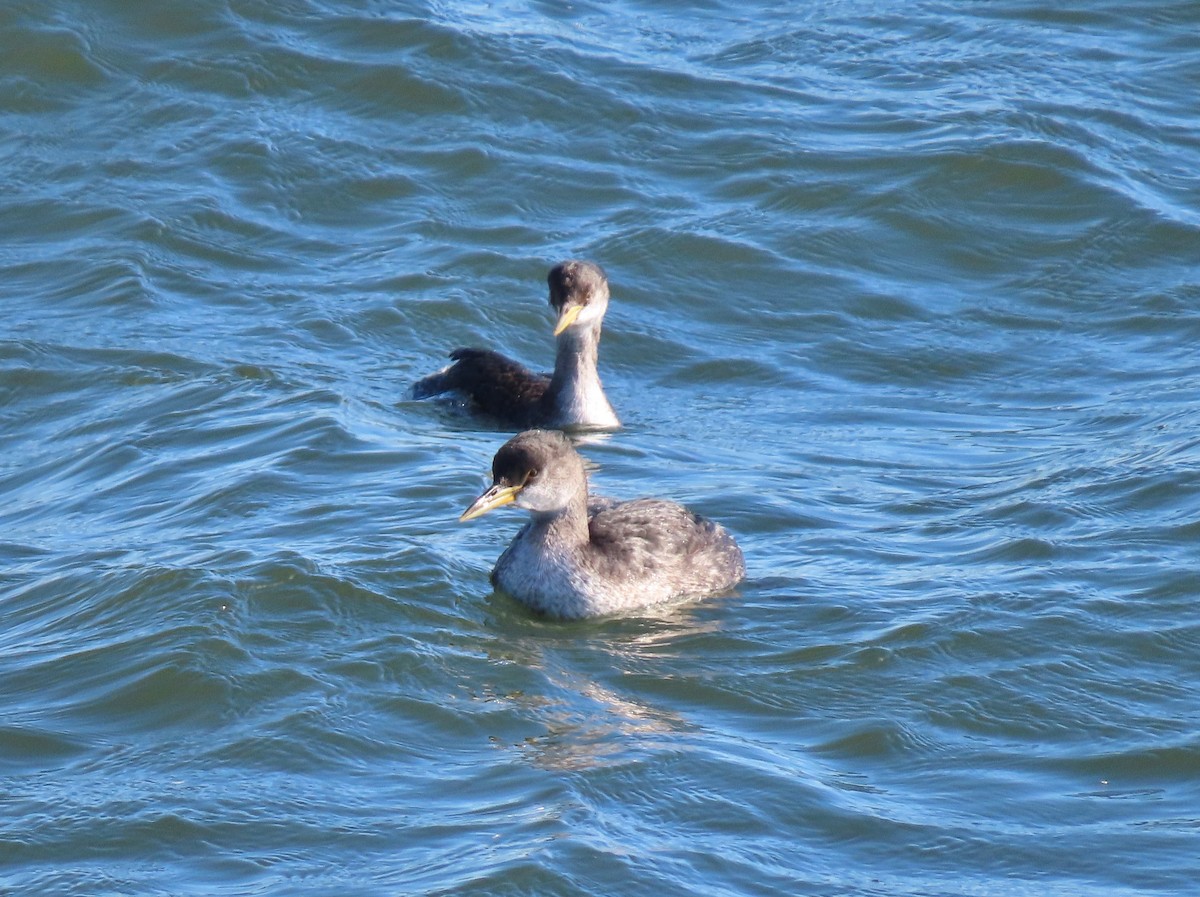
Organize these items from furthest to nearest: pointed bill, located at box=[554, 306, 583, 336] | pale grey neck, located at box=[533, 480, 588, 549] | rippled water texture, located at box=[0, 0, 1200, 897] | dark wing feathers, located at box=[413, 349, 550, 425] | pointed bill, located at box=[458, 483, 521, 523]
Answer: dark wing feathers, located at box=[413, 349, 550, 425] → pointed bill, located at box=[554, 306, 583, 336] → pale grey neck, located at box=[533, 480, 588, 549] → pointed bill, located at box=[458, 483, 521, 523] → rippled water texture, located at box=[0, 0, 1200, 897]

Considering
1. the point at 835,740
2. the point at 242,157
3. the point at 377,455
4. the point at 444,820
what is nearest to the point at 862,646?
the point at 835,740

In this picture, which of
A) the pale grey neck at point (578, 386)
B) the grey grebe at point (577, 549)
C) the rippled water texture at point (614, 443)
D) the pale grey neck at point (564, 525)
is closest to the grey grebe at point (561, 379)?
the pale grey neck at point (578, 386)

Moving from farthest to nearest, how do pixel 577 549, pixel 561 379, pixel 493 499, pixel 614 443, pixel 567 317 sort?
pixel 561 379, pixel 567 317, pixel 614 443, pixel 577 549, pixel 493 499

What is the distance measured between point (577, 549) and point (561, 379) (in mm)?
3721

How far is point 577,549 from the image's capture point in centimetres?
1051

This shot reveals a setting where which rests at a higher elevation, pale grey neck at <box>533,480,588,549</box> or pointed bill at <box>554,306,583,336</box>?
pointed bill at <box>554,306,583,336</box>

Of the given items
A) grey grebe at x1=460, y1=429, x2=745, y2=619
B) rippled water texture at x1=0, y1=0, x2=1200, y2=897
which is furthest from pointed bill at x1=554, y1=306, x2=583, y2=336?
grey grebe at x1=460, y1=429, x2=745, y2=619

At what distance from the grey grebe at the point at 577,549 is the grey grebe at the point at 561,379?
10.2 ft

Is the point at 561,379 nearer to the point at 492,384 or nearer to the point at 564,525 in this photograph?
the point at 492,384

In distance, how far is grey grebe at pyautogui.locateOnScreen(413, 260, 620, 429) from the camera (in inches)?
550

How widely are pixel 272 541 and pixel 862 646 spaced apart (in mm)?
3303

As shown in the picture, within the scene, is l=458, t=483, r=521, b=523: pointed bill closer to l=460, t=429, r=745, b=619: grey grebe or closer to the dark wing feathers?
l=460, t=429, r=745, b=619: grey grebe

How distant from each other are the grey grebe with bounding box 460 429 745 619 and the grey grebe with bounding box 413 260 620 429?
3.11m

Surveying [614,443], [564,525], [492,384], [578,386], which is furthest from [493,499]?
[492,384]
